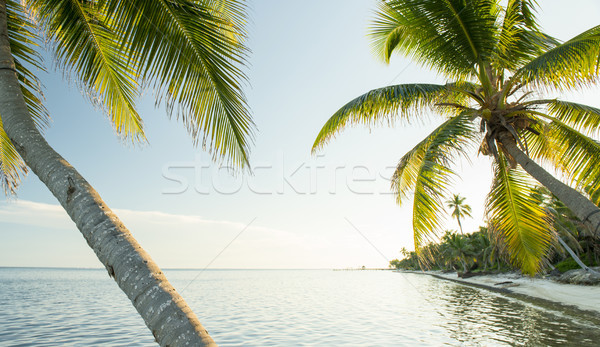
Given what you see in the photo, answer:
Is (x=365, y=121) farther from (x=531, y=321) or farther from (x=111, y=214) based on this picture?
(x=531, y=321)

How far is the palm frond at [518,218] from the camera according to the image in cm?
684

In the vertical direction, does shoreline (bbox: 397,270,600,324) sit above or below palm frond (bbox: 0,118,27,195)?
below

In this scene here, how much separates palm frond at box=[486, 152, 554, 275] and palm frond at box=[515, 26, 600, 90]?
1596 millimetres

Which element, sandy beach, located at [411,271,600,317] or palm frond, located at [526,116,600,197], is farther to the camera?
sandy beach, located at [411,271,600,317]

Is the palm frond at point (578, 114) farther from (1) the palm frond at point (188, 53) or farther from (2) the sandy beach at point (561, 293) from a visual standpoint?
(2) the sandy beach at point (561, 293)

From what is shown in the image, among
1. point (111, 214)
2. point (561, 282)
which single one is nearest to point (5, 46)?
point (111, 214)

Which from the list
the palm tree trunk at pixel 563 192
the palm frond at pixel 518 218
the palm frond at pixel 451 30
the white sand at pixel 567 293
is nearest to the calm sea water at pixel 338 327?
the white sand at pixel 567 293

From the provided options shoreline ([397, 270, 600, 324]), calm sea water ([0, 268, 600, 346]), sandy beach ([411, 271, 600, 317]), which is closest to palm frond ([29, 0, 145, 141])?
calm sea water ([0, 268, 600, 346])

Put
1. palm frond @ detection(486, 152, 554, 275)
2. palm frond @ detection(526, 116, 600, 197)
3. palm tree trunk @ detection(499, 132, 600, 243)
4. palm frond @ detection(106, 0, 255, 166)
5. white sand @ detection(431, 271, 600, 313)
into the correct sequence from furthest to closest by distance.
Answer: white sand @ detection(431, 271, 600, 313) → palm frond @ detection(486, 152, 554, 275) → palm frond @ detection(526, 116, 600, 197) → palm tree trunk @ detection(499, 132, 600, 243) → palm frond @ detection(106, 0, 255, 166)

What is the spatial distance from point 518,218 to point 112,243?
24.3 feet

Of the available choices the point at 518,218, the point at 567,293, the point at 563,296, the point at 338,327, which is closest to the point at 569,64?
the point at 518,218

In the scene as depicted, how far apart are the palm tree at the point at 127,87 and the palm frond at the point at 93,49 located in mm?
12

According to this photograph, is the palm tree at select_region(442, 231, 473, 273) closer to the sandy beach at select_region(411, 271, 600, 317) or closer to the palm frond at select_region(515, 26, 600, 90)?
the sandy beach at select_region(411, 271, 600, 317)

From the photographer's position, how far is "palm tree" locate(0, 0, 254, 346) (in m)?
1.80
